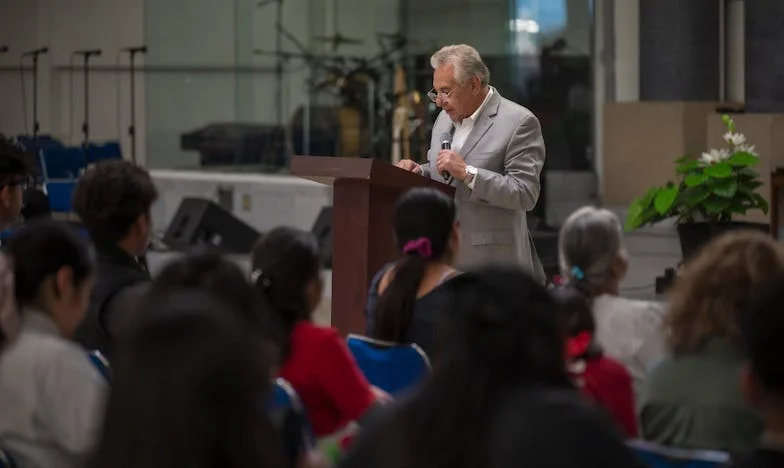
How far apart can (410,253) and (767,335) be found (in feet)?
5.67

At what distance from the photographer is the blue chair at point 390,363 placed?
3180 mm

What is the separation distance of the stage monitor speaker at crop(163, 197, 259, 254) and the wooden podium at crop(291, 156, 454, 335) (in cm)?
549

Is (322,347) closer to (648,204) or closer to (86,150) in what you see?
(648,204)

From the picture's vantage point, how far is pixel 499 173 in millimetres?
4453

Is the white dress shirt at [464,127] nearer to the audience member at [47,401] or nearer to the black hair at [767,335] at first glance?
the audience member at [47,401]

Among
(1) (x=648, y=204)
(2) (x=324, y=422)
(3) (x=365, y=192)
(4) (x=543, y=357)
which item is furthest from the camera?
(1) (x=648, y=204)

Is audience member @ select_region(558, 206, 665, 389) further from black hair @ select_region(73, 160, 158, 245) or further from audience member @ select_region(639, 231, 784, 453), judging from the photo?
black hair @ select_region(73, 160, 158, 245)

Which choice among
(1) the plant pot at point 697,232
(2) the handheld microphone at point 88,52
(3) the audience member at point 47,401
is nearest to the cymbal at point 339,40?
(2) the handheld microphone at point 88,52

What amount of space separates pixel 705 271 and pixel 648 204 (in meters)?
5.00

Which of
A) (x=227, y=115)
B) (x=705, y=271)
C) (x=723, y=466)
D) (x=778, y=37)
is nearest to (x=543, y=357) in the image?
(x=723, y=466)

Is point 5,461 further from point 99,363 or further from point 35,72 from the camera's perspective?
point 35,72

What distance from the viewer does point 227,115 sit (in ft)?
39.1

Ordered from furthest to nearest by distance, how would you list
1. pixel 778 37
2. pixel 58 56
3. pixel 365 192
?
pixel 58 56 → pixel 778 37 → pixel 365 192

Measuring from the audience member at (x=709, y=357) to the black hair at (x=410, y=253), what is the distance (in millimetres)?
931
